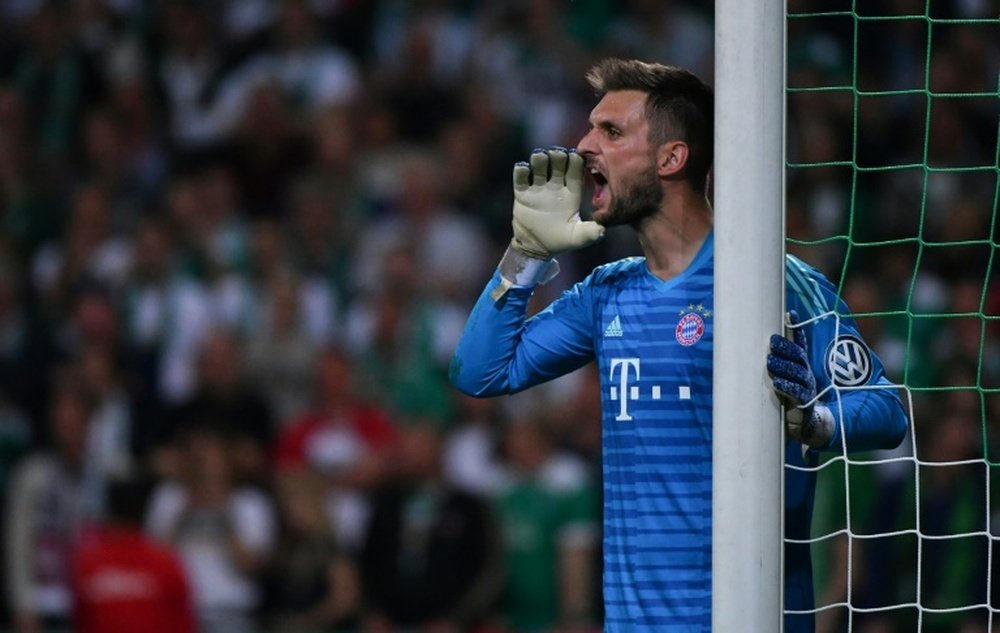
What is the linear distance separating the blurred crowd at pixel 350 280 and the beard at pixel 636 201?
3.22m

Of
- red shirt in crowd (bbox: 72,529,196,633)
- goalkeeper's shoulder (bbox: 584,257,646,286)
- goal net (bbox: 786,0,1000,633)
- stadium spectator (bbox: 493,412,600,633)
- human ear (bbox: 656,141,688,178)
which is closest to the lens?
human ear (bbox: 656,141,688,178)

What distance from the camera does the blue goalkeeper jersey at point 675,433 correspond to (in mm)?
3539

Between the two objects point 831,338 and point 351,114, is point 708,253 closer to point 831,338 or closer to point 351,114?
point 831,338

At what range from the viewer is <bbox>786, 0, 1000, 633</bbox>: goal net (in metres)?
6.81

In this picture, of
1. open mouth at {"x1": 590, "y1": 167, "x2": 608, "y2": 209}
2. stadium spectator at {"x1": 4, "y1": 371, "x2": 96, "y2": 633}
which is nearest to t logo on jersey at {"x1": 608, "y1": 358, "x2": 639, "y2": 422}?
open mouth at {"x1": 590, "y1": 167, "x2": 608, "y2": 209}

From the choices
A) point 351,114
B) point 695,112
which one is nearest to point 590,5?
point 351,114

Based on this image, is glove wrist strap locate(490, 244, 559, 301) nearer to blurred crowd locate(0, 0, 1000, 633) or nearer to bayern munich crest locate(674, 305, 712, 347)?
bayern munich crest locate(674, 305, 712, 347)

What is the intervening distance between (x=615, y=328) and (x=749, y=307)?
478 mm

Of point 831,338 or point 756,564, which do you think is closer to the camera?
point 756,564

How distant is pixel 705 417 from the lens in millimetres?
3592

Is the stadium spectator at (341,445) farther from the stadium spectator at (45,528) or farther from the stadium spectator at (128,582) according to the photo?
the stadium spectator at (45,528)

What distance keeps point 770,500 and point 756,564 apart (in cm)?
12

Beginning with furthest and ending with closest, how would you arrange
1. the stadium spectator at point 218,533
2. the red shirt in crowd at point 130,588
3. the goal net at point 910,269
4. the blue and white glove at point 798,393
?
the stadium spectator at point 218,533 < the red shirt in crowd at point 130,588 < the goal net at point 910,269 < the blue and white glove at point 798,393

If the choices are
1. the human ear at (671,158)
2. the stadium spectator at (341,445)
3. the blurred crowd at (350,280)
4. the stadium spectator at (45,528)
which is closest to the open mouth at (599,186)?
the human ear at (671,158)
